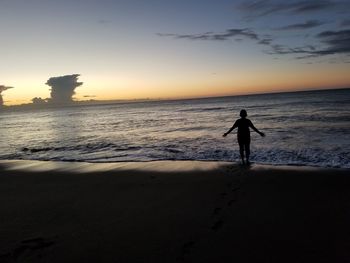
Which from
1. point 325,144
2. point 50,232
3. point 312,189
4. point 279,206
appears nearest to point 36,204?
point 50,232

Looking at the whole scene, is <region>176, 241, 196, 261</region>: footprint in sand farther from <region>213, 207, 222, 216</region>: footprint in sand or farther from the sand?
<region>213, 207, 222, 216</region>: footprint in sand

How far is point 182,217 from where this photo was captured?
21.2 ft

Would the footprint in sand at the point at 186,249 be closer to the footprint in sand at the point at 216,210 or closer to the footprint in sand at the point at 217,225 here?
the footprint in sand at the point at 217,225

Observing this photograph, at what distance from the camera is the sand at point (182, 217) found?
4977 millimetres

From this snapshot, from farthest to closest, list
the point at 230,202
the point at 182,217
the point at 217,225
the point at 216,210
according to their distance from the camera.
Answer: the point at 230,202
the point at 216,210
the point at 182,217
the point at 217,225

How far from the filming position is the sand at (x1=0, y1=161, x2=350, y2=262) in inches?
196

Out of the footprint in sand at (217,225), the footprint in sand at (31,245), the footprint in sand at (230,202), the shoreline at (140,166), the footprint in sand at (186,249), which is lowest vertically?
the shoreline at (140,166)

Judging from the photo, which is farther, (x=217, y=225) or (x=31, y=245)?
(x=217, y=225)

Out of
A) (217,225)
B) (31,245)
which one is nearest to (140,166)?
(217,225)

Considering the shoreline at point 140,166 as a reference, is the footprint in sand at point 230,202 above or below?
above

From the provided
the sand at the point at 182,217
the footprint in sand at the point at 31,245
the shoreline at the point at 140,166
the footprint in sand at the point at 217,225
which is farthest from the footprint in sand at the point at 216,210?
the shoreline at the point at 140,166

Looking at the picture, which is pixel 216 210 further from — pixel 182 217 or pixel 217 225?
pixel 217 225

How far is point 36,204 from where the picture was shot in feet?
26.0

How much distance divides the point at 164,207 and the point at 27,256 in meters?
2.91
